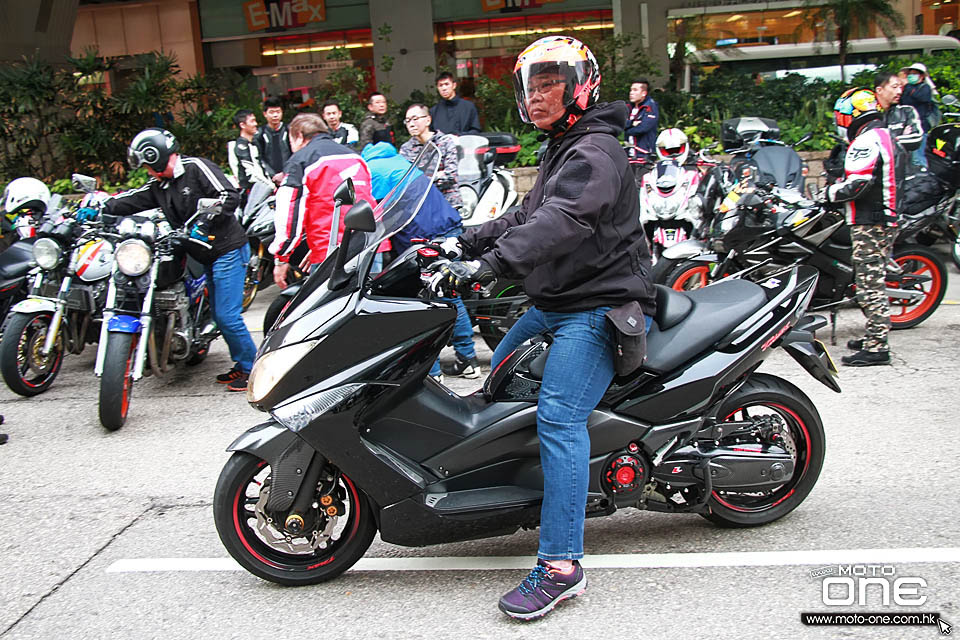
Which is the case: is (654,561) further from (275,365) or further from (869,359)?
(869,359)

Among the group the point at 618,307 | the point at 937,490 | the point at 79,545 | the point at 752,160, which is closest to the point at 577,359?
the point at 618,307

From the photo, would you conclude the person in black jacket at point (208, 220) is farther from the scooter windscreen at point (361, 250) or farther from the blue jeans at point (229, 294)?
the scooter windscreen at point (361, 250)

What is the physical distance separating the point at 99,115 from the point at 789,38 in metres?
11.1

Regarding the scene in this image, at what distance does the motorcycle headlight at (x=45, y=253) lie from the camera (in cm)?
697

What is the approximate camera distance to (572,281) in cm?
341

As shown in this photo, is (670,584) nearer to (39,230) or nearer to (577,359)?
(577,359)

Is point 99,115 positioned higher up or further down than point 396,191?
higher up

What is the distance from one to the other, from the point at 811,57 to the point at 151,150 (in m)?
11.1

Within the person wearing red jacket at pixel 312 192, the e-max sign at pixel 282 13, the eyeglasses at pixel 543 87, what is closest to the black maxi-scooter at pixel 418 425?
the eyeglasses at pixel 543 87

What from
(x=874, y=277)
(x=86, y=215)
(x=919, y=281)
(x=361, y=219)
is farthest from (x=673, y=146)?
(x=361, y=219)

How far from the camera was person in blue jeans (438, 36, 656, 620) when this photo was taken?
3.30m

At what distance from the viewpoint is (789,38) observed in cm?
1447

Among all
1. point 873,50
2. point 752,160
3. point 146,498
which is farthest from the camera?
point 873,50

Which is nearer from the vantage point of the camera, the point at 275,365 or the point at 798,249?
the point at 275,365
